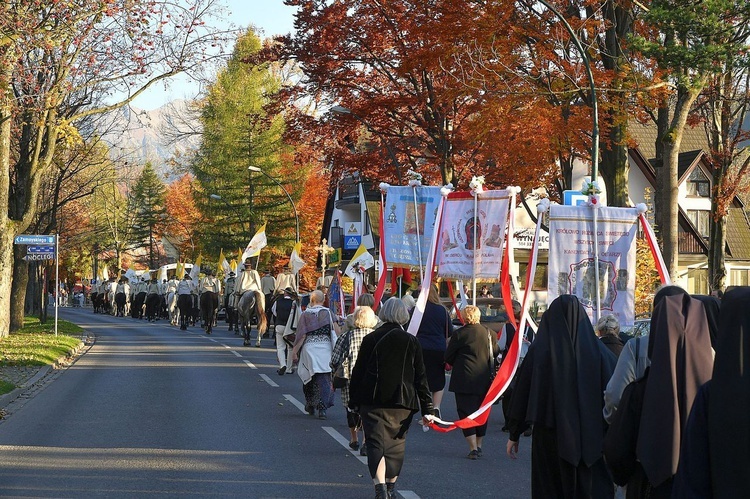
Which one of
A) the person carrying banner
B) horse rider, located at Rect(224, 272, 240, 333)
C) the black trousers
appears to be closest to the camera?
the black trousers

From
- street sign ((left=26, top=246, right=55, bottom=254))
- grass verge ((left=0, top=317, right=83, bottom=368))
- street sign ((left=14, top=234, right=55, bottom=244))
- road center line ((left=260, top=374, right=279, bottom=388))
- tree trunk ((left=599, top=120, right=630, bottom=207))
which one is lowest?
road center line ((left=260, top=374, right=279, bottom=388))

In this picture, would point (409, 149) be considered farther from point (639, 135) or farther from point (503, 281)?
point (639, 135)

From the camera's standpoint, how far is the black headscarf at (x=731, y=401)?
3.98 m

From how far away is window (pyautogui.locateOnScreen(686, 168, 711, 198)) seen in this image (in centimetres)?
5434

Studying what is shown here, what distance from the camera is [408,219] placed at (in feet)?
54.3

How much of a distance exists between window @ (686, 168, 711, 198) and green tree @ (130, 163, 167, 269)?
6256 cm

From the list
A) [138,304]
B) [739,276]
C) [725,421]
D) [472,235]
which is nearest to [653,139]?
[739,276]

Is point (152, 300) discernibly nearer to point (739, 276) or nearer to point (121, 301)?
point (121, 301)

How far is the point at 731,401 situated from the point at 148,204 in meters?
106

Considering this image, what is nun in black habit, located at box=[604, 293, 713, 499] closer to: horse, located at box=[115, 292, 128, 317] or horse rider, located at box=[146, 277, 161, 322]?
horse rider, located at box=[146, 277, 161, 322]

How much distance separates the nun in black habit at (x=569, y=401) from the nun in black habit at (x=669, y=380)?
1.22 metres

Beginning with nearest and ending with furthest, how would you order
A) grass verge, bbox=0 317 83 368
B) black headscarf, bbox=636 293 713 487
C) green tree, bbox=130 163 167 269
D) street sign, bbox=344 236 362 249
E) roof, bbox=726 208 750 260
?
black headscarf, bbox=636 293 713 487 < grass verge, bbox=0 317 83 368 < roof, bbox=726 208 750 260 < street sign, bbox=344 236 362 249 < green tree, bbox=130 163 167 269

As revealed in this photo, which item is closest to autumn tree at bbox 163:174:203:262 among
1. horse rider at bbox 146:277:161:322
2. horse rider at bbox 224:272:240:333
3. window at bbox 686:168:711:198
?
horse rider at bbox 146:277:161:322

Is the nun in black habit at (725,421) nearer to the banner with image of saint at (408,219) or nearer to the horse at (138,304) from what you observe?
the banner with image of saint at (408,219)
